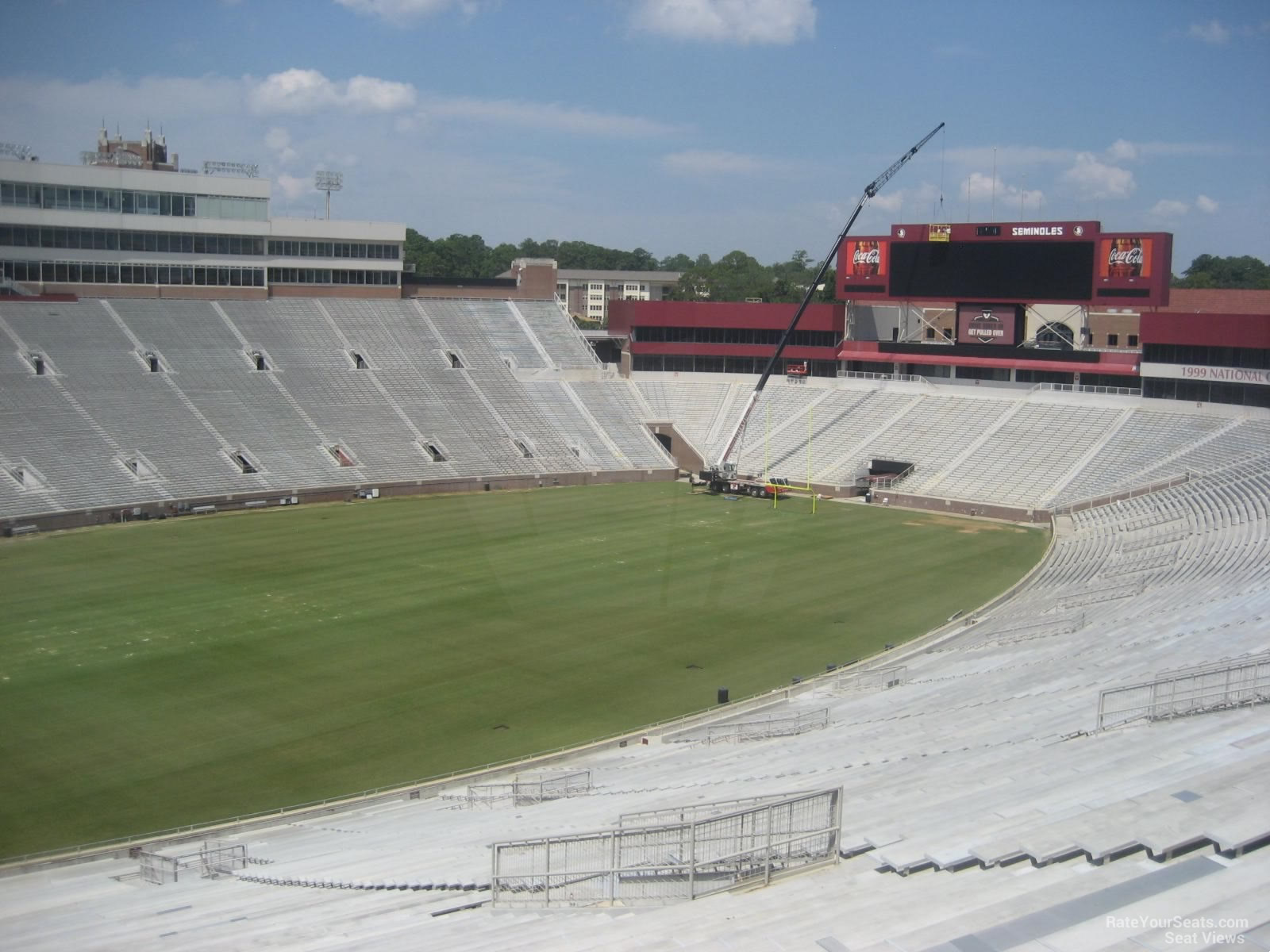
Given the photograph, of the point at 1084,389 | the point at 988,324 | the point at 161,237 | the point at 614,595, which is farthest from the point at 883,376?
the point at 161,237

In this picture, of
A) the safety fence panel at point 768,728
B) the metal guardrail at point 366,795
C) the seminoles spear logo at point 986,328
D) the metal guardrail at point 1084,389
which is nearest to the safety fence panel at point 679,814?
the metal guardrail at point 366,795

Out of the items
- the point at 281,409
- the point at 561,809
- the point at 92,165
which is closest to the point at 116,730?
the point at 561,809

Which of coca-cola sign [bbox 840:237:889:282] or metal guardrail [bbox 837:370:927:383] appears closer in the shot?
coca-cola sign [bbox 840:237:889:282]

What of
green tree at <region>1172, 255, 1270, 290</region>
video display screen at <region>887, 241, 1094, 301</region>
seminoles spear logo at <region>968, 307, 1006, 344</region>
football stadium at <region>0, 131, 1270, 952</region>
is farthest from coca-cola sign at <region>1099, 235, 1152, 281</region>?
green tree at <region>1172, 255, 1270, 290</region>

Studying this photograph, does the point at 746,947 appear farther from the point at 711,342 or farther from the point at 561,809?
the point at 711,342

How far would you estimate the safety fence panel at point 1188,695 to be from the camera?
17.9m

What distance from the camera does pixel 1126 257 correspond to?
181 ft

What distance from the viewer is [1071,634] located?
28.6 m

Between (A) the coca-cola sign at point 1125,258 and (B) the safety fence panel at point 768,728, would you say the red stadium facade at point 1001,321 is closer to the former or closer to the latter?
(A) the coca-cola sign at point 1125,258

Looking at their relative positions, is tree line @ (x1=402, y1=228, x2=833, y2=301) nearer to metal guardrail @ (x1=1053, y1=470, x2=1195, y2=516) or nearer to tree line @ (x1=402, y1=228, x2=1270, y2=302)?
tree line @ (x1=402, y1=228, x2=1270, y2=302)

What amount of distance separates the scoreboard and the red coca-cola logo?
0.03 m

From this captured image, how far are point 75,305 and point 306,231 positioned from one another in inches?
513

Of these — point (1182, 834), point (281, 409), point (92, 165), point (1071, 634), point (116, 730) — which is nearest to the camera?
point (1182, 834)

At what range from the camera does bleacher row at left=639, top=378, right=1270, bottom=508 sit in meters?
52.0
